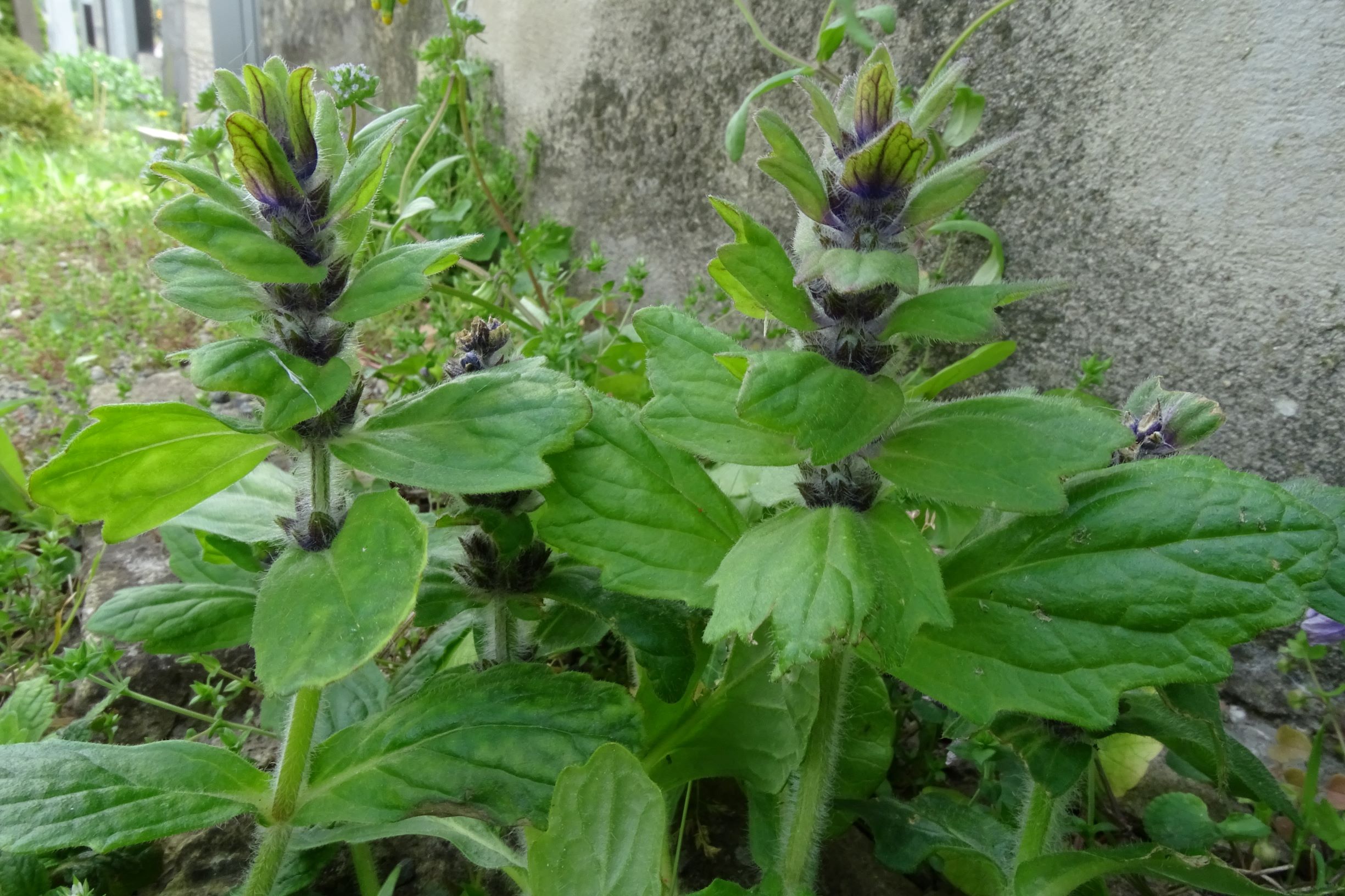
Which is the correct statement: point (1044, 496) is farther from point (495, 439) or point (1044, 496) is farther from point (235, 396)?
point (235, 396)

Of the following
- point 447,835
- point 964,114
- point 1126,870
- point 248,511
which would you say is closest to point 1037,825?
point 1126,870

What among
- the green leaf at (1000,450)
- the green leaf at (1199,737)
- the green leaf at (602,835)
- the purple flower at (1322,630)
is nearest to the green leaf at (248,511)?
the green leaf at (602,835)

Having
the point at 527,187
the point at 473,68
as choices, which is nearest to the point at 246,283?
the point at 473,68

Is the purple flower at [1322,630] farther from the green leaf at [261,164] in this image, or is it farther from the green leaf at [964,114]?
the green leaf at [261,164]

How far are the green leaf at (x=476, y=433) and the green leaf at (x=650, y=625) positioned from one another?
0.22m

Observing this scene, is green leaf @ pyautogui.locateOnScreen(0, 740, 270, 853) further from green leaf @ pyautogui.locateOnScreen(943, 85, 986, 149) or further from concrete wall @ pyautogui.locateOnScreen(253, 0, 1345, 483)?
concrete wall @ pyautogui.locateOnScreen(253, 0, 1345, 483)

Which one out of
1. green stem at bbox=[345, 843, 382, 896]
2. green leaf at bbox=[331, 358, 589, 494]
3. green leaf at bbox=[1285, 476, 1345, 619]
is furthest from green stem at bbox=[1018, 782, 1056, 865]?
green stem at bbox=[345, 843, 382, 896]

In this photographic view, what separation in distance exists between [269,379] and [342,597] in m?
0.23

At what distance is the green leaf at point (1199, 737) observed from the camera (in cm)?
90

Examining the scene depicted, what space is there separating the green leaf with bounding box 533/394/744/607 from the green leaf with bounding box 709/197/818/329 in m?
0.25

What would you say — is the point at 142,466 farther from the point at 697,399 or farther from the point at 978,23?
the point at 978,23

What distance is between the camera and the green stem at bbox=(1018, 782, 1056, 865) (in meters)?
1.00

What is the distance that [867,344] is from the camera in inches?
34.5

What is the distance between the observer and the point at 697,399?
3.15 ft
